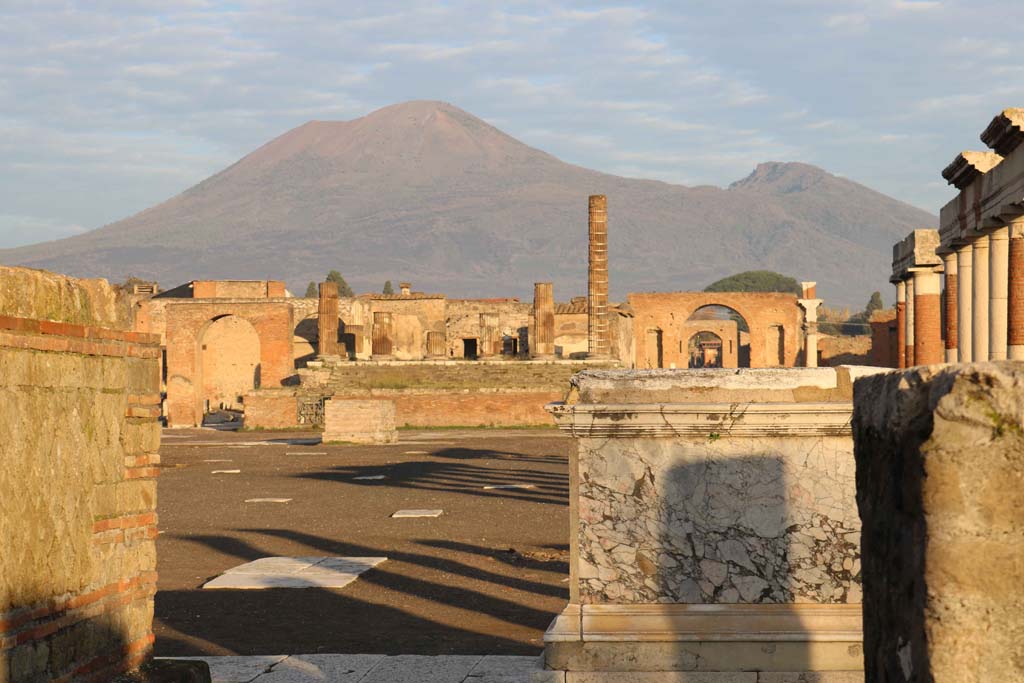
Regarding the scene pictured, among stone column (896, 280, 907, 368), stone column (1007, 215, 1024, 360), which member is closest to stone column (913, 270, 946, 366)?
stone column (896, 280, 907, 368)

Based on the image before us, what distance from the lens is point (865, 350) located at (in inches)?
2249

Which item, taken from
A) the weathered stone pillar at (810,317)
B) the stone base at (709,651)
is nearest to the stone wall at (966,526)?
the stone base at (709,651)

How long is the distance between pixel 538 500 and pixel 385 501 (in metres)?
1.96

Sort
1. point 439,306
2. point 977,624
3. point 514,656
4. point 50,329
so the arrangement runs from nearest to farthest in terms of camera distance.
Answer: point 977,624
point 50,329
point 514,656
point 439,306

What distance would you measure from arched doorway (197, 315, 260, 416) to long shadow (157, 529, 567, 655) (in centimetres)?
4272

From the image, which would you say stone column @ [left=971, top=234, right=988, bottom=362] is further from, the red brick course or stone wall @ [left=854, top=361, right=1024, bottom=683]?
stone wall @ [left=854, top=361, right=1024, bottom=683]

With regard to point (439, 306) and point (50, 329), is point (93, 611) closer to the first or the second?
point (50, 329)

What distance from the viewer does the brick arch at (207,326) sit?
142 ft

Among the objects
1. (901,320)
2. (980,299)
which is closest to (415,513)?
(980,299)

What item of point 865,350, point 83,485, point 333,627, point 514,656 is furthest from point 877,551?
point 865,350

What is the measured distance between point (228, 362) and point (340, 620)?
45184 millimetres

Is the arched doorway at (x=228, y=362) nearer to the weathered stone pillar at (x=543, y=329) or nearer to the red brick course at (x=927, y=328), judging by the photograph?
the weathered stone pillar at (x=543, y=329)

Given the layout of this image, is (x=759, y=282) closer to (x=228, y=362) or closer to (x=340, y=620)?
(x=228, y=362)

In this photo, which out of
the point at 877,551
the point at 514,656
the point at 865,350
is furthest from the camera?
the point at 865,350
